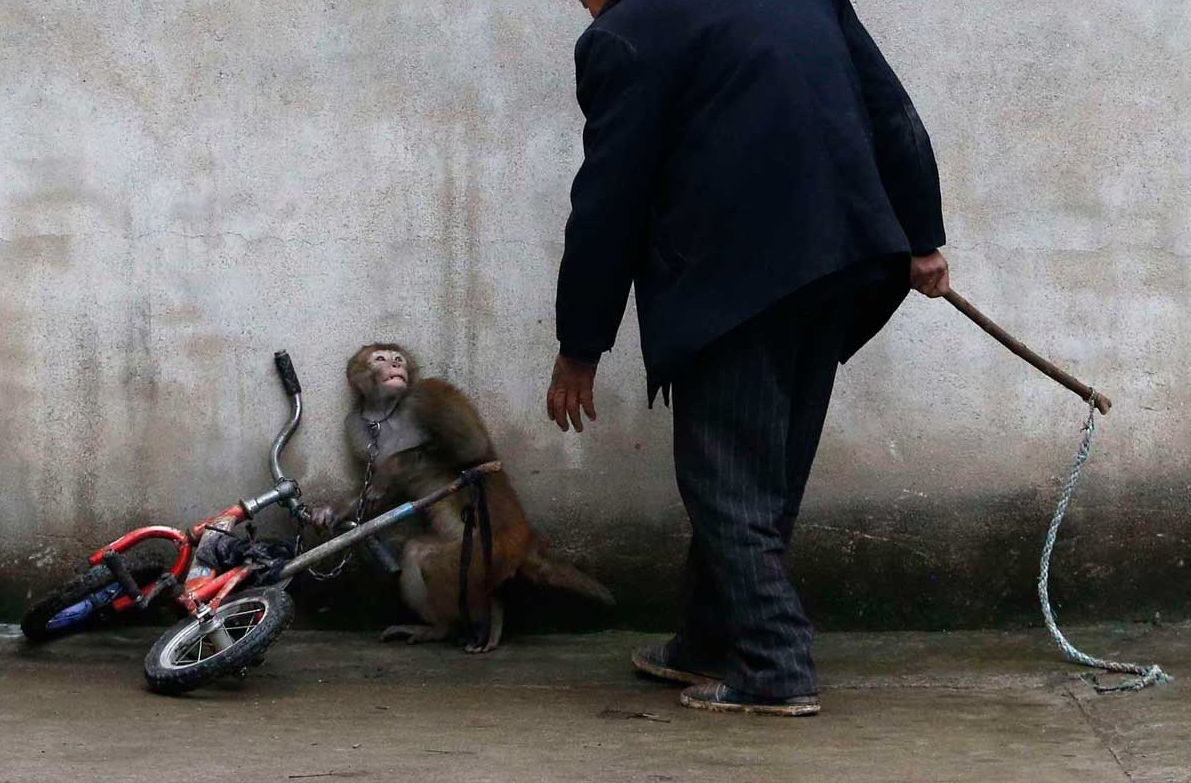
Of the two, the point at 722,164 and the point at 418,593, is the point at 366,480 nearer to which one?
the point at 418,593

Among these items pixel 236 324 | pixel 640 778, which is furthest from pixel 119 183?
pixel 640 778

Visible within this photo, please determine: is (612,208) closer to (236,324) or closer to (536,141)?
(536,141)

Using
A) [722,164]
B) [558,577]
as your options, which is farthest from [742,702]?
[722,164]

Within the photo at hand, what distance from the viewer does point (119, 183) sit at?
4.43m

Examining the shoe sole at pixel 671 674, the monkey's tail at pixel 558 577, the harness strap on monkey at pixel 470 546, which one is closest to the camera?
the shoe sole at pixel 671 674

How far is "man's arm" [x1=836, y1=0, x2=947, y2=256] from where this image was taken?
3.59 metres

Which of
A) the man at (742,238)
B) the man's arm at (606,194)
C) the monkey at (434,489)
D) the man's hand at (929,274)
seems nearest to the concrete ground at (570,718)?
the monkey at (434,489)

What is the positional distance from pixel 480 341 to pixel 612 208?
1.10 meters

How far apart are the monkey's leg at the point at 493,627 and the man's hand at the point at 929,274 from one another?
1.50 m

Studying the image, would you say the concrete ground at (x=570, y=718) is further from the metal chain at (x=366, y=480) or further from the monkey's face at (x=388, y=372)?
the monkey's face at (x=388, y=372)

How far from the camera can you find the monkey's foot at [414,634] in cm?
448

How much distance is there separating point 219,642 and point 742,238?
1586 mm

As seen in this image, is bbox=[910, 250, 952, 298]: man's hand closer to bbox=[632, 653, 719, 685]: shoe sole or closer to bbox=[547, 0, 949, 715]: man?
bbox=[547, 0, 949, 715]: man

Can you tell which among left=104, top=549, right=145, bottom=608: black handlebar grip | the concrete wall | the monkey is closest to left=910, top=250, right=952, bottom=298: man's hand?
the concrete wall
